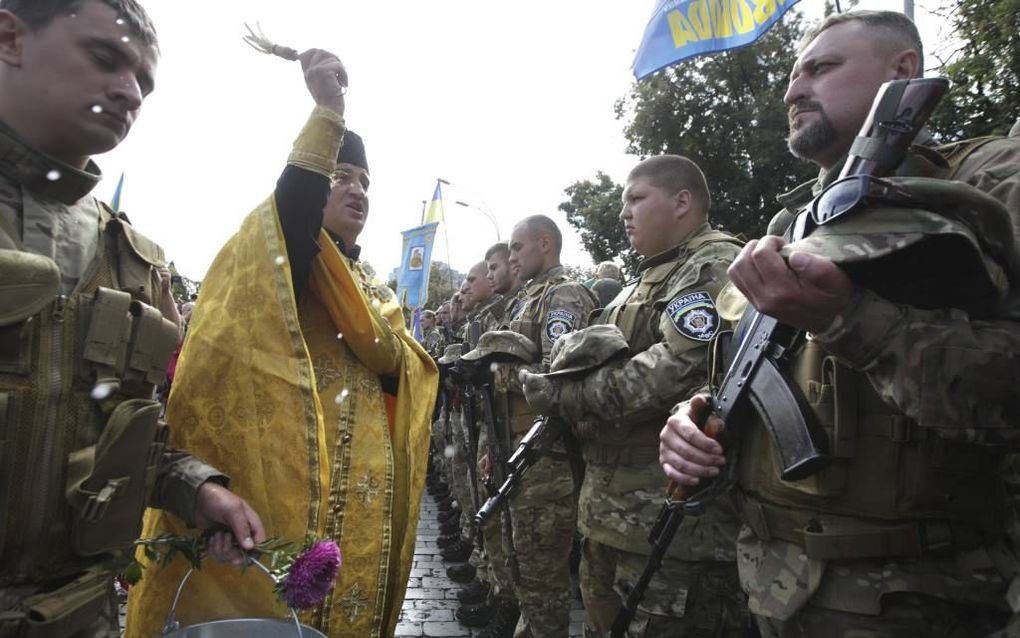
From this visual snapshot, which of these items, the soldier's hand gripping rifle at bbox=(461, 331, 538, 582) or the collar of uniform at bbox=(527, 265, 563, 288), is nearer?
the soldier's hand gripping rifle at bbox=(461, 331, 538, 582)

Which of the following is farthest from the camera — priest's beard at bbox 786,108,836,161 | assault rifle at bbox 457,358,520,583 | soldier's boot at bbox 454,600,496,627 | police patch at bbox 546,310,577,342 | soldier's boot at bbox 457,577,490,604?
soldier's boot at bbox 457,577,490,604

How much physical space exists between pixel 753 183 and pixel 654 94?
382 cm

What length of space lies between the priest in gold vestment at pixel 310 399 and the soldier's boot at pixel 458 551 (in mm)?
4245

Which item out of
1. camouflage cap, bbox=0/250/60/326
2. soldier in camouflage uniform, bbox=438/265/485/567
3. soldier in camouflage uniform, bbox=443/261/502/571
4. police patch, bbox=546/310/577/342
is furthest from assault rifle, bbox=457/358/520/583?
camouflage cap, bbox=0/250/60/326

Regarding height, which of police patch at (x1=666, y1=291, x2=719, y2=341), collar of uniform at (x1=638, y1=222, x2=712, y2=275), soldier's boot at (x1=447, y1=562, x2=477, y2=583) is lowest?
soldier's boot at (x1=447, y1=562, x2=477, y2=583)

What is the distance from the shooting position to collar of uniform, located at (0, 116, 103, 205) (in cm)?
160

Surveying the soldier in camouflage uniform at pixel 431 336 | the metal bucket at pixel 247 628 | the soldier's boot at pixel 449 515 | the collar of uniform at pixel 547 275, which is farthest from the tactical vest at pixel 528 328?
the soldier in camouflage uniform at pixel 431 336

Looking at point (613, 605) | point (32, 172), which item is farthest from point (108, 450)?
point (613, 605)

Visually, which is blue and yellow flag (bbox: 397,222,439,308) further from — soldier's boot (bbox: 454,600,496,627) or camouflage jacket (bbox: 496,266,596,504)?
soldier's boot (bbox: 454,600,496,627)

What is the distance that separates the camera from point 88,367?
62.2 inches

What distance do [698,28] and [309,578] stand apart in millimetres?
6483

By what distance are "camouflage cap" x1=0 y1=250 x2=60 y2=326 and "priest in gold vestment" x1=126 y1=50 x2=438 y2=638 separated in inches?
35.8

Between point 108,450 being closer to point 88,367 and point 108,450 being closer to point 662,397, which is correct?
point 88,367

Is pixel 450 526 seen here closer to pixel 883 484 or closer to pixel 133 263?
pixel 133 263
